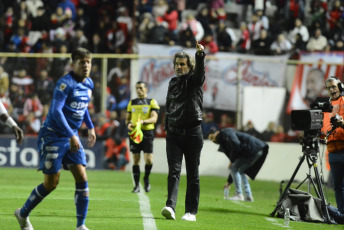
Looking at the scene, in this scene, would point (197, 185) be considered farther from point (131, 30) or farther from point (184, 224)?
point (131, 30)

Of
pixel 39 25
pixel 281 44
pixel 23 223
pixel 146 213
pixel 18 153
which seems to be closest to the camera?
pixel 23 223

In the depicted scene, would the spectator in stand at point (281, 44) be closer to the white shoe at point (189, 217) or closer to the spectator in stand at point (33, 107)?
the spectator in stand at point (33, 107)

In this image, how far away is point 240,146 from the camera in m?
15.6

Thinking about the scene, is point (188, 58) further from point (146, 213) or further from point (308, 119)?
point (146, 213)

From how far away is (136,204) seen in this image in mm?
12766

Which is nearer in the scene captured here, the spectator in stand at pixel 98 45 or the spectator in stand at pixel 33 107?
the spectator in stand at pixel 33 107

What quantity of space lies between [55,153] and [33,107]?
15.0 m

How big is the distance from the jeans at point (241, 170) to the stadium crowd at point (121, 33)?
24.3 feet

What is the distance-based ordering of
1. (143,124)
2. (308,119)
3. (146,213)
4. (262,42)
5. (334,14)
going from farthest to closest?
(334,14)
(262,42)
(143,124)
(146,213)
(308,119)

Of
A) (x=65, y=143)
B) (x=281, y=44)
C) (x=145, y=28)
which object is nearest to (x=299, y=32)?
(x=281, y=44)

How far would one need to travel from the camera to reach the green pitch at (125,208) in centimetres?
969

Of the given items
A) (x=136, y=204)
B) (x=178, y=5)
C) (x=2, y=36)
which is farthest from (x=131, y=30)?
(x=136, y=204)

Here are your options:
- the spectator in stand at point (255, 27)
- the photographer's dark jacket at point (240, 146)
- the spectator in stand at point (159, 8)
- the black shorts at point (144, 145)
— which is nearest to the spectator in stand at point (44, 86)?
the spectator in stand at point (159, 8)

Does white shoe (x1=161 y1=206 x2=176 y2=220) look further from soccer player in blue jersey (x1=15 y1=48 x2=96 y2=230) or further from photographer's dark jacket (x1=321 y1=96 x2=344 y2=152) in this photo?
photographer's dark jacket (x1=321 y1=96 x2=344 y2=152)
